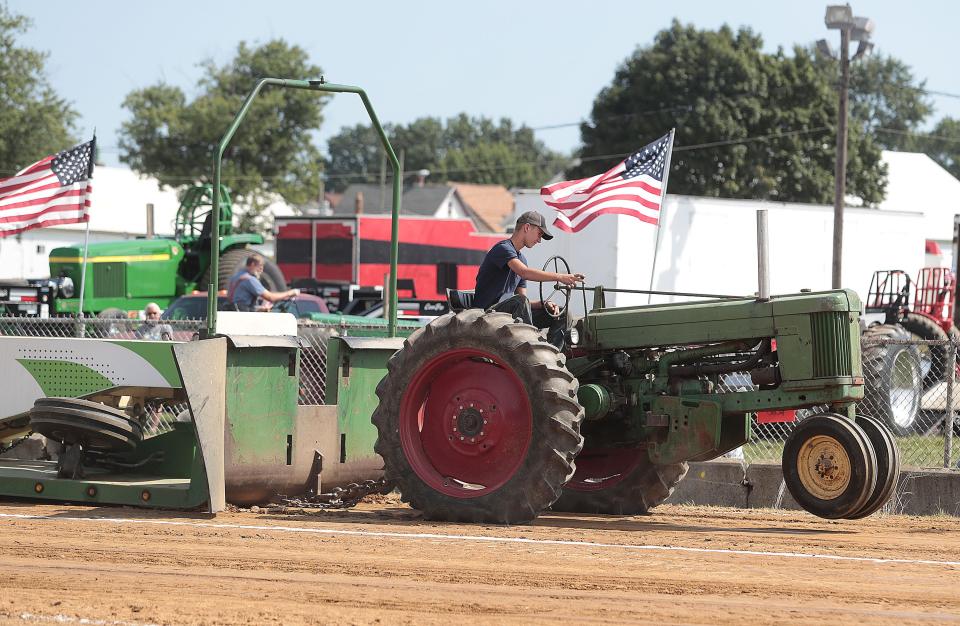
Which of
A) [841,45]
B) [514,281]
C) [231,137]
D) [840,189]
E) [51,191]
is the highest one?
[841,45]

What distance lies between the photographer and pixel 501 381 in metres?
8.67

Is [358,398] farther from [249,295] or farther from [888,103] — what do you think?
[888,103]

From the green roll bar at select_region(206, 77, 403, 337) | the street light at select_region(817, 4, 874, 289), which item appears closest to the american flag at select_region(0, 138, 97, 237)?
the green roll bar at select_region(206, 77, 403, 337)

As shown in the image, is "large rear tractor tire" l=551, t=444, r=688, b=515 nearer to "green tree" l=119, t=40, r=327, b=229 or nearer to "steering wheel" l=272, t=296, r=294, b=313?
"steering wheel" l=272, t=296, r=294, b=313

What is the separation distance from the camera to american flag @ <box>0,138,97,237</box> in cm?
1554

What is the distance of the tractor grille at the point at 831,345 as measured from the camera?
317 inches

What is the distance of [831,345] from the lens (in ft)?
26.5

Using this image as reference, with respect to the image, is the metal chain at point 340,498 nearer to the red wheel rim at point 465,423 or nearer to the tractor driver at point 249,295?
the red wheel rim at point 465,423

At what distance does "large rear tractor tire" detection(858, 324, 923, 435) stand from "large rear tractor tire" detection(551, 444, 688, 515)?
16.6 feet

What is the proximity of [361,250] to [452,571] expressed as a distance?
73.3 feet

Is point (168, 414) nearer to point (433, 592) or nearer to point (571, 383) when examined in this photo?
point (571, 383)

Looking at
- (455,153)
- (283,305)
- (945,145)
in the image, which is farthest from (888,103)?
(283,305)

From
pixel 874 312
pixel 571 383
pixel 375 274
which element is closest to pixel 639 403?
pixel 571 383

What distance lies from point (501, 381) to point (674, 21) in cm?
4457
